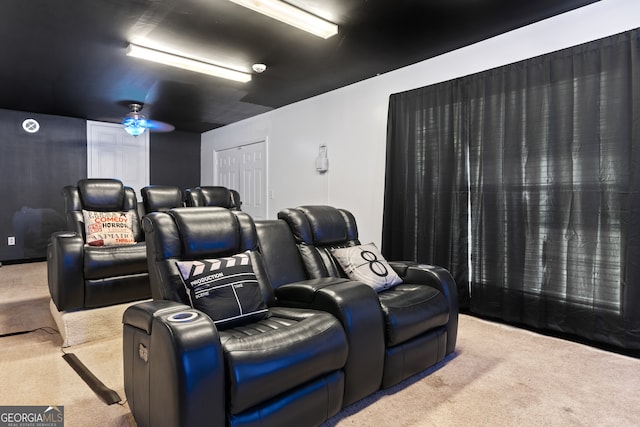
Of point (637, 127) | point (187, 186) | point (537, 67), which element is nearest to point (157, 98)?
point (187, 186)

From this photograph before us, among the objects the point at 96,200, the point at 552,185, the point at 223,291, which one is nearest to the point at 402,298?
the point at 223,291

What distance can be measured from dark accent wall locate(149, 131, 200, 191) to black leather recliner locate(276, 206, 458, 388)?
550cm

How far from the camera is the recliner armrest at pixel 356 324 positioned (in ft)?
5.75

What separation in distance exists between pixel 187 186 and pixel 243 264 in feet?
20.2

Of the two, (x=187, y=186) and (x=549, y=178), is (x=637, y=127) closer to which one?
(x=549, y=178)

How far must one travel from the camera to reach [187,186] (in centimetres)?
755

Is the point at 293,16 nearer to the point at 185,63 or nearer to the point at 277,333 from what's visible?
the point at 185,63

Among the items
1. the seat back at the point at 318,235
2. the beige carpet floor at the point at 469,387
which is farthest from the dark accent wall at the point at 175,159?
the seat back at the point at 318,235

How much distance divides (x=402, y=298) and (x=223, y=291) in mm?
1009

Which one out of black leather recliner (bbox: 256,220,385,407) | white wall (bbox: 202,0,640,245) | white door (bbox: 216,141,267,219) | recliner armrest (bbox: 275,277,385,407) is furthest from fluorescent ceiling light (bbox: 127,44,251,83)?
recliner armrest (bbox: 275,277,385,407)

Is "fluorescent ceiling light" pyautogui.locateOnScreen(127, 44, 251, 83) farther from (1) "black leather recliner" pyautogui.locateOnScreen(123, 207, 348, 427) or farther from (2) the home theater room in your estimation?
(1) "black leather recliner" pyautogui.locateOnScreen(123, 207, 348, 427)

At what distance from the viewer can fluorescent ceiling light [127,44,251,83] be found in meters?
3.41

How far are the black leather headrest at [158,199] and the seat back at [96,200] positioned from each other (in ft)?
0.39

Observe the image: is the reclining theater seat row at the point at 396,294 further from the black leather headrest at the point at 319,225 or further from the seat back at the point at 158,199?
the seat back at the point at 158,199
